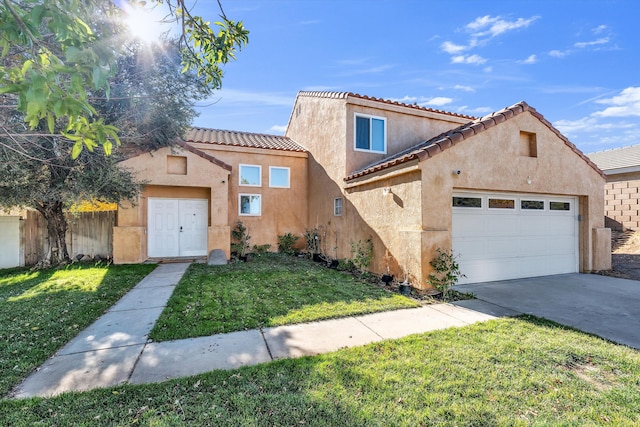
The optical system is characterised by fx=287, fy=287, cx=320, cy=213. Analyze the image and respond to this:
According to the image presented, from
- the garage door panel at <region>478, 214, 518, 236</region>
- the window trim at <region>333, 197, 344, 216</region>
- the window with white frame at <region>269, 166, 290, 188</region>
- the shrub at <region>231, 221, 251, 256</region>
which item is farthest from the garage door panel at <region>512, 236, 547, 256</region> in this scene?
the shrub at <region>231, 221, 251, 256</region>

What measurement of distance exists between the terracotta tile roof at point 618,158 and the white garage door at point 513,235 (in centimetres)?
848

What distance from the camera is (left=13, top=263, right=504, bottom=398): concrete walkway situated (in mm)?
3455

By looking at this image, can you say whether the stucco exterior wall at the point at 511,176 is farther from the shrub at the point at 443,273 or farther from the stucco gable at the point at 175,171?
the stucco gable at the point at 175,171

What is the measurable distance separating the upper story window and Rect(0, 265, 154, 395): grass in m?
8.93

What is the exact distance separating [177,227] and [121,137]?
14.4 ft

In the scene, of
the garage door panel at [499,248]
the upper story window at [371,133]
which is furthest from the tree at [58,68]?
the upper story window at [371,133]

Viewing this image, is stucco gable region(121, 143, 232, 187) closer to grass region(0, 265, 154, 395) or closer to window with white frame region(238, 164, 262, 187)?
window with white frame region(238, 164, 262, 187)

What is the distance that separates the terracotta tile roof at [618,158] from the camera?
14788 millimetres

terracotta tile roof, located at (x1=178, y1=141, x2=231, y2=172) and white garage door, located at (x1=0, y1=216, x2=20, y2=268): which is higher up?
terracotta tile roof, located at (x1=178, y1=141, x2=231, y2=172)

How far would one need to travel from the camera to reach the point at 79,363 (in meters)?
3.77

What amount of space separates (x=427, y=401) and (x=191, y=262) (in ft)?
34.4

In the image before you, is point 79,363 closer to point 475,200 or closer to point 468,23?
point 475,200

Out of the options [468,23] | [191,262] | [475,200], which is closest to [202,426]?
[475,200]

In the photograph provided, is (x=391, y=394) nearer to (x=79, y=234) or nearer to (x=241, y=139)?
(x=79, y=234)
